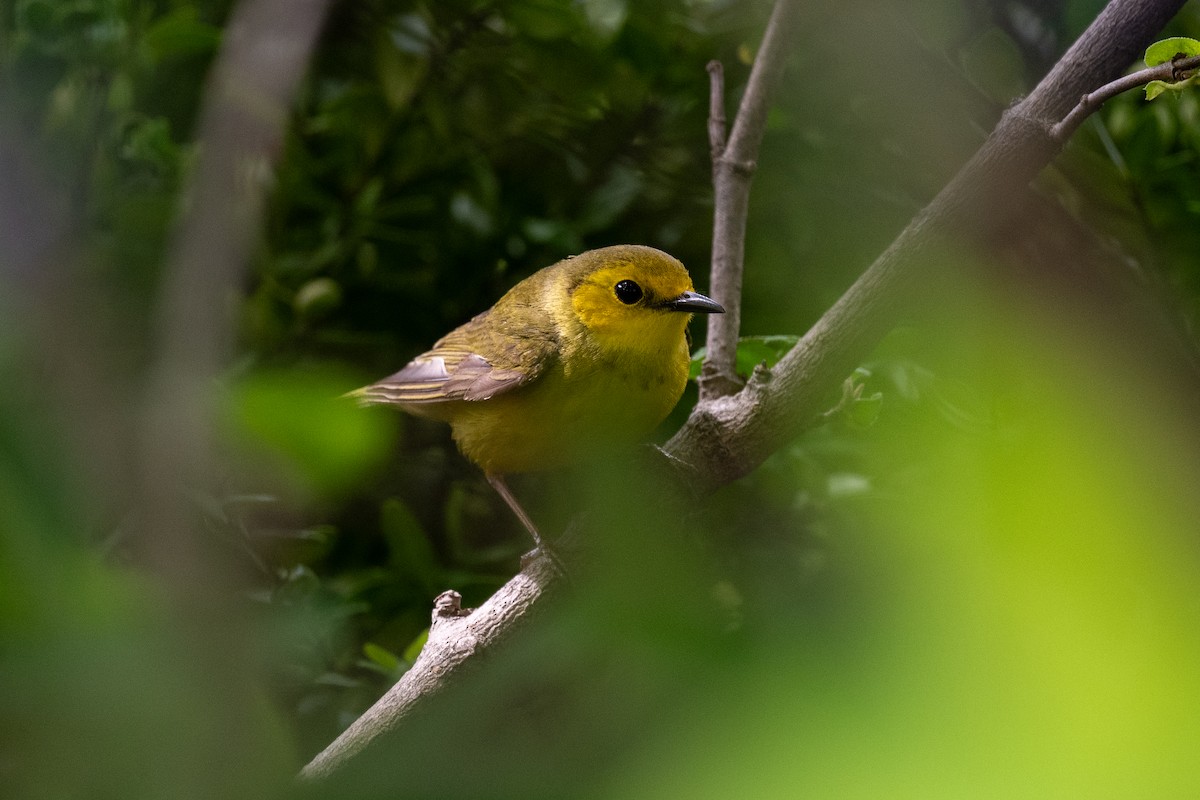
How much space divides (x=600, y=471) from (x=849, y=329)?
1.66ft

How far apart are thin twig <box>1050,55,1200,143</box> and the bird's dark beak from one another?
0.55 meters

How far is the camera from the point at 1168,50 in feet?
3.29


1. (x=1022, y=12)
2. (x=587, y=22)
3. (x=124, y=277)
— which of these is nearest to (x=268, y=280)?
(x=124, y=277)

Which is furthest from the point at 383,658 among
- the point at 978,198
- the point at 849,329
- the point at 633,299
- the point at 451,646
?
the point at 978,198

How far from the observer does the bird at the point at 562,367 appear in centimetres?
178

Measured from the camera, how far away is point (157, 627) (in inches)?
24.4

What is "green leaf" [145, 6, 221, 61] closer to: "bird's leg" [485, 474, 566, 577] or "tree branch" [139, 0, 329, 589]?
"tree branch" [139, 0, 329, 589]

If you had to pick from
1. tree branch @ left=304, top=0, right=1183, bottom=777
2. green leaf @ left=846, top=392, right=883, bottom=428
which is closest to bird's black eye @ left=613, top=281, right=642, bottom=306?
tree branch @ left=304, top=0, right=1183, bottom=777

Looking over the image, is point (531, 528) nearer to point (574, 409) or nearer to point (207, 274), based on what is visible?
point (574, 409)

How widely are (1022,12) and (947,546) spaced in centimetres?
187

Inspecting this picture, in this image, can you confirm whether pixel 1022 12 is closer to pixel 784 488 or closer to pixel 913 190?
pixel 913 190

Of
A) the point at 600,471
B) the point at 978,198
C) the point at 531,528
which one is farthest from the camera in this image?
the point at 531,528

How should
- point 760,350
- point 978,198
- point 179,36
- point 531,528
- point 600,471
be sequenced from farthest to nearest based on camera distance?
1. point 179,36
2. point 531,528
3. point 760,350
4. point 978,198
5. point 600,471

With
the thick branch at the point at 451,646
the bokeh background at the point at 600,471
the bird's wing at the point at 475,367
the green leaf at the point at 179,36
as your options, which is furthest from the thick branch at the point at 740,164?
the green leaf at the point at 179,36
